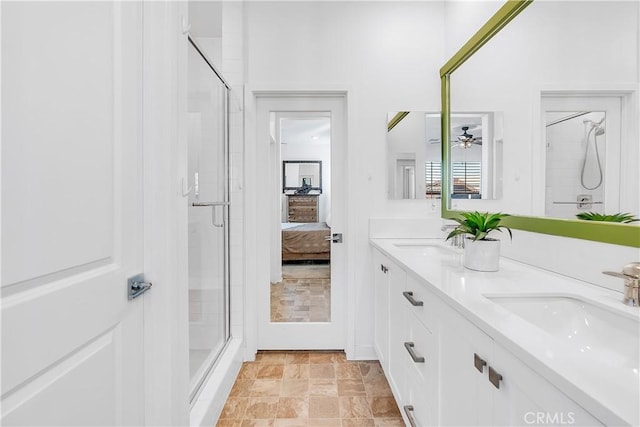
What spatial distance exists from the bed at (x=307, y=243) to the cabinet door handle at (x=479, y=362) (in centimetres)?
173

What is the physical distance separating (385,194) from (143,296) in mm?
1769

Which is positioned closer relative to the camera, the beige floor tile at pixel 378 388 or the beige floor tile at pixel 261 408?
the beige floor tile at pixel 261 408

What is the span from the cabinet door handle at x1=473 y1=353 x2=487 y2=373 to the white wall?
61.0 inches

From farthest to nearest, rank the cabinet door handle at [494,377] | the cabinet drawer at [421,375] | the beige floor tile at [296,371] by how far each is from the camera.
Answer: the beige floor tile at [296,371], the cabinet drawer at [421,375], the cabinet door handle at [494,377]

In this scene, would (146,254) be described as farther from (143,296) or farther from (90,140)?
(90,140)

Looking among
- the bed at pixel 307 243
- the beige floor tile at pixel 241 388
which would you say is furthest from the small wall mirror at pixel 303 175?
the beige floor tile at pixel 241 388

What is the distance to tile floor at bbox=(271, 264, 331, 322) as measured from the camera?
8.40 ft

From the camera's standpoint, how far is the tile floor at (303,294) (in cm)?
256

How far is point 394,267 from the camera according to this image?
175cm

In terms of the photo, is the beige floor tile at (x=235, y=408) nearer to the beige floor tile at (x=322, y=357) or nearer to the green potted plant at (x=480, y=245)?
the beige floor tile at (x=322, y=357)

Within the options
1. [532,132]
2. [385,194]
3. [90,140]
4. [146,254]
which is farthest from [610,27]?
[146,254]

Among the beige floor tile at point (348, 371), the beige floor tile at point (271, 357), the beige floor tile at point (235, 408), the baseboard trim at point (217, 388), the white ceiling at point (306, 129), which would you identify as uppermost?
the white ceiling at point (306, 129)

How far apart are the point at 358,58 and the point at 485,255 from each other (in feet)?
5.70

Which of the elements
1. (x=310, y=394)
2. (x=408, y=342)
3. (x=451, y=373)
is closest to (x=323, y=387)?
(x=310, y=394)
